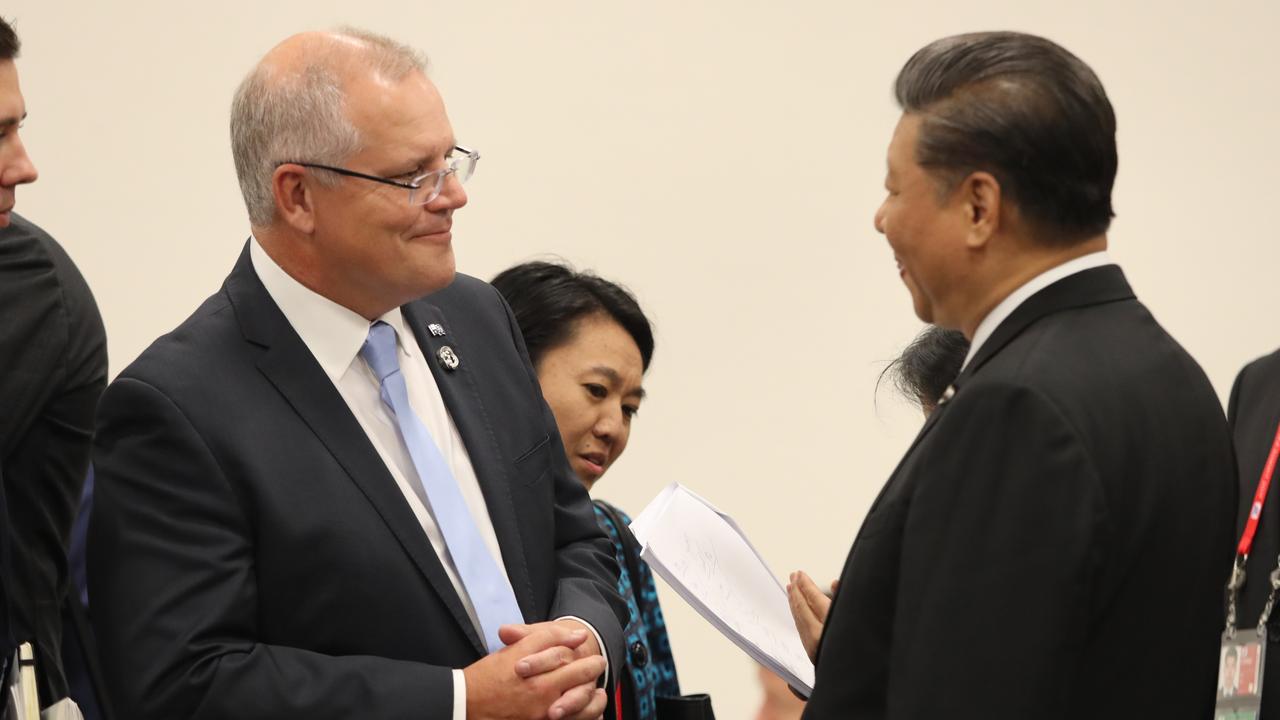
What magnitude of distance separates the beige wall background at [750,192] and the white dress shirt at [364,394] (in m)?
2.02

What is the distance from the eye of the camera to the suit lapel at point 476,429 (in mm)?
1991

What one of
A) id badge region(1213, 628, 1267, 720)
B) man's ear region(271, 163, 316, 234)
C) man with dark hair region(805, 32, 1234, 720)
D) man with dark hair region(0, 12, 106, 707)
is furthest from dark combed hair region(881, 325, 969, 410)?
man with dark hair region(0, 12, 106, 707)

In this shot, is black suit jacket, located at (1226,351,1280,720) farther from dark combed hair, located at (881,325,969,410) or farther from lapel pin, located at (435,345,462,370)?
lapel pin, located at (435,345,462,370)

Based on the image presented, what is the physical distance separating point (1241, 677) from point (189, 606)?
4.06 feet

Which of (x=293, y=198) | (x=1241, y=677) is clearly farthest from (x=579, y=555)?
(x=1241, y=677)

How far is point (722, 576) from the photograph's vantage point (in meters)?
2.28

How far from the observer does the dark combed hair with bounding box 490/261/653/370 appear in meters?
2.84

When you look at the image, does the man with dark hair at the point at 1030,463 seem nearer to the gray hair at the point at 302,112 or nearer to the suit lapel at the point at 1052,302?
the suit lapel at the point at 1052,302

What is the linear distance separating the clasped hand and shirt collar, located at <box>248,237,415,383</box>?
1.33ft

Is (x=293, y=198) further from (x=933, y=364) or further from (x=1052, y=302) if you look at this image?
(x=933, y=364)

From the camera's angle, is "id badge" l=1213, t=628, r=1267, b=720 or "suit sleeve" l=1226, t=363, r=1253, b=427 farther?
"suit sleeve" l=1226, t=363, r=1253, b=427

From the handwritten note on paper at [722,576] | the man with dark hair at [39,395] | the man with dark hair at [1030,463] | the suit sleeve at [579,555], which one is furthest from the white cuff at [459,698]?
the man with dark hair at [39,395]

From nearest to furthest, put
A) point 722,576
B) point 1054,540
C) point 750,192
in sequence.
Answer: point 1054,540, point 722,576, point 750,192

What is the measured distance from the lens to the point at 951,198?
1.47 meters
